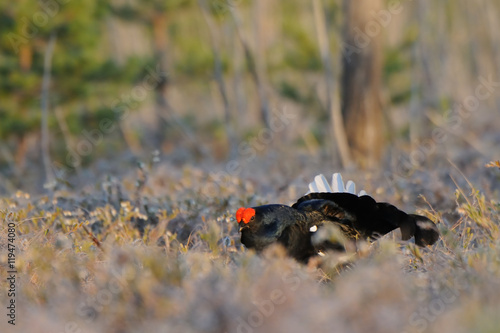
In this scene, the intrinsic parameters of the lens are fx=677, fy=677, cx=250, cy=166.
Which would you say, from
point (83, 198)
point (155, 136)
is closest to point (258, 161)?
point (83, 198)

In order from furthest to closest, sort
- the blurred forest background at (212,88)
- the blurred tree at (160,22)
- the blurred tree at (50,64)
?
the blurred tree at (160,22) < the blurred tree at (50,64) < the blurred forest background at (212,88)

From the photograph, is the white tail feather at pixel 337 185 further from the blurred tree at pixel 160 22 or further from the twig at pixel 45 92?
the blurred tree at pixel 160 22

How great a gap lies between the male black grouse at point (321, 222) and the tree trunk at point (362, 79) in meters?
6.40

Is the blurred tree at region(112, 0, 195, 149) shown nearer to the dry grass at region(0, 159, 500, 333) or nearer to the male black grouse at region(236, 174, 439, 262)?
the male black grouse at region(236, 174, 439, 262)

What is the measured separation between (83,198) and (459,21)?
3342cm

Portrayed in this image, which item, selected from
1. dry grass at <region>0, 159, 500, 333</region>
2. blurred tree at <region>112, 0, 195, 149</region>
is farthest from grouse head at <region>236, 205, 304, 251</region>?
blurred tree at <region>112, 0, 195, 149</region>

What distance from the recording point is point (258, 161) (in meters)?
12.2

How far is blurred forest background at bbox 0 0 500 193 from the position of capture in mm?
10734

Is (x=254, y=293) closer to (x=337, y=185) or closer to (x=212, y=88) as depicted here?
(x=337, y=185)

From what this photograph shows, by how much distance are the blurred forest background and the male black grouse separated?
4.00m

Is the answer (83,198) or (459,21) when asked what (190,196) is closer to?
(83,198)

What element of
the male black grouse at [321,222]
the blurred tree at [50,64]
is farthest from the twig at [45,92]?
the male black grouse at [321,222]

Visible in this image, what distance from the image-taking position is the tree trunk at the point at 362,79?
10.6 metres

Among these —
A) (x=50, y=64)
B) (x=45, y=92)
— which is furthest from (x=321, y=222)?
(x=50, y=64)
